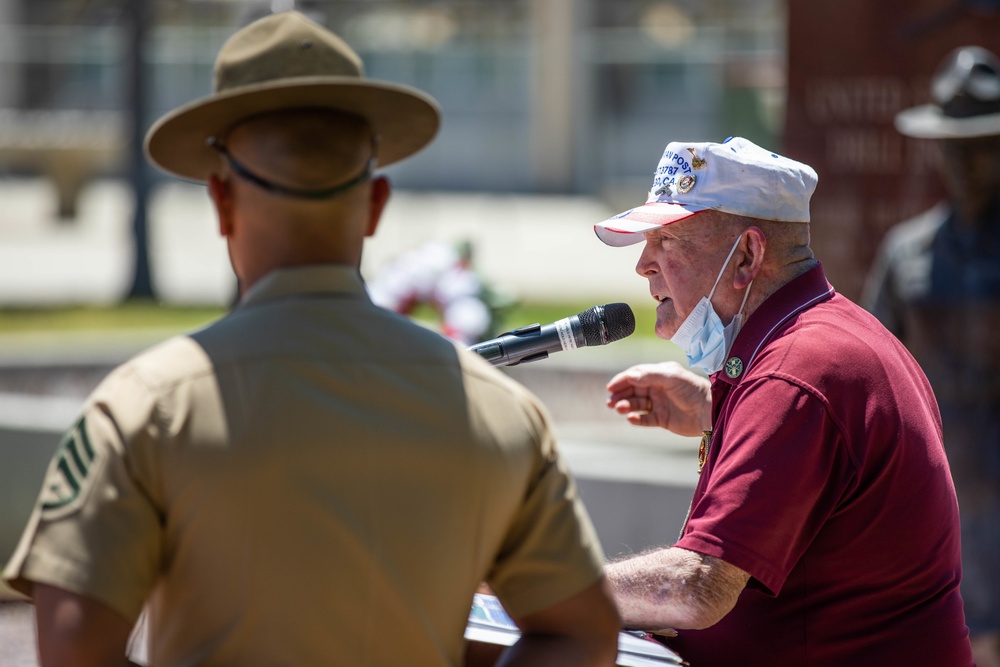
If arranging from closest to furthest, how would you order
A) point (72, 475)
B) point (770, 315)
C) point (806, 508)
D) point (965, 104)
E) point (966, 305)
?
point (72, 475)
point (806, 508)
point (770, 315)
point (966, 305)
point (965, 104)

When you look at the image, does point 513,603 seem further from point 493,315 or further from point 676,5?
point 676,5

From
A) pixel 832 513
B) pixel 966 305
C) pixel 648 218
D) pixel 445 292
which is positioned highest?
pixel 648 218

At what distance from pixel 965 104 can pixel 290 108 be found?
5069mm

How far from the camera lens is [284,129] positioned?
6.91ft

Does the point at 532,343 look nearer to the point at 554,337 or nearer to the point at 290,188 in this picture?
the point at 554,337

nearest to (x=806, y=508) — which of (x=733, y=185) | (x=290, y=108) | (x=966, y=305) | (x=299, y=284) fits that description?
(x=733, y=185)

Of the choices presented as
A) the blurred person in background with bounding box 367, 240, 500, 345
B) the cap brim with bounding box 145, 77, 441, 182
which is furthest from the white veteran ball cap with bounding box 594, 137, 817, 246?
the blurred person in background with bounding box 367, 240, 500, 345

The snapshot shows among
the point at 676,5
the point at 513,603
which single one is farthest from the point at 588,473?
the point at 676,5

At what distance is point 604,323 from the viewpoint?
3.19 meters

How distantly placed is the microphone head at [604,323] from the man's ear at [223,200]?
116 cm

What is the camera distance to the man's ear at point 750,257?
3.15 m

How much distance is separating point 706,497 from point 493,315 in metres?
4.94

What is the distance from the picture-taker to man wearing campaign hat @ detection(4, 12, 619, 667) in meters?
1.93

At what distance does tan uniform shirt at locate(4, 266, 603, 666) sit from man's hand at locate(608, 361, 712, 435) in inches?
64.5
